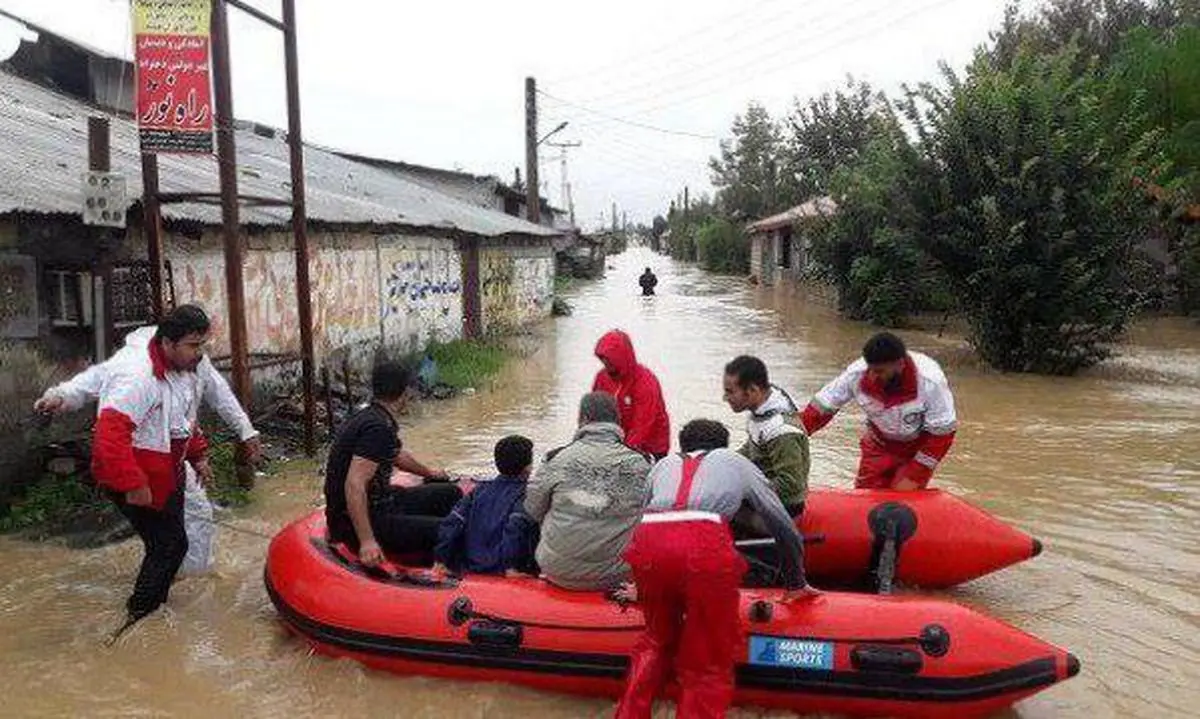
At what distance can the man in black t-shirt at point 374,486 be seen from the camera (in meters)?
5.11

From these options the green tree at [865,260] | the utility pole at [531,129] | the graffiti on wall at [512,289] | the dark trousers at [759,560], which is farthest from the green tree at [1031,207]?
the utility pole at [531,129]

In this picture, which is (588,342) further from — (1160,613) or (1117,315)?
(1160,613)

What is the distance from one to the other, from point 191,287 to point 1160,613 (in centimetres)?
802

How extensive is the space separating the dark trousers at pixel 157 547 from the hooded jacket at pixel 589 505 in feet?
6.49

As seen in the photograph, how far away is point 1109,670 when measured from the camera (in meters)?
5.15

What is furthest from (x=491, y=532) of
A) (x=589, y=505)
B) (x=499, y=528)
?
(x=589, y=505)

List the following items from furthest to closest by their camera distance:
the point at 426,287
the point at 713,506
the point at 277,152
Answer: the point at 277,152 < the point at 426,287 < the point at 713,506

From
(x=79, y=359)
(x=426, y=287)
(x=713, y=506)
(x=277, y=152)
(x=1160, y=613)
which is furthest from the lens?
(x=277, y=152)

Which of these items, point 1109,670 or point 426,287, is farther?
point 426,287

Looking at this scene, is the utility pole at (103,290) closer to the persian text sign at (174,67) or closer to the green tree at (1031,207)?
the persian text sign at (174,67)

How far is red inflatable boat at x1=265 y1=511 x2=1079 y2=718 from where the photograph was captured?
14.6 ft

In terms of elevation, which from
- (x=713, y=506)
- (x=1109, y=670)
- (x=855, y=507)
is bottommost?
(x=1109, y=670)

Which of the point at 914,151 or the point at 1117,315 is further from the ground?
the point at 914,151

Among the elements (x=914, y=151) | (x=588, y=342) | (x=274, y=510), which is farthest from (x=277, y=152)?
(x=274, y=510)
